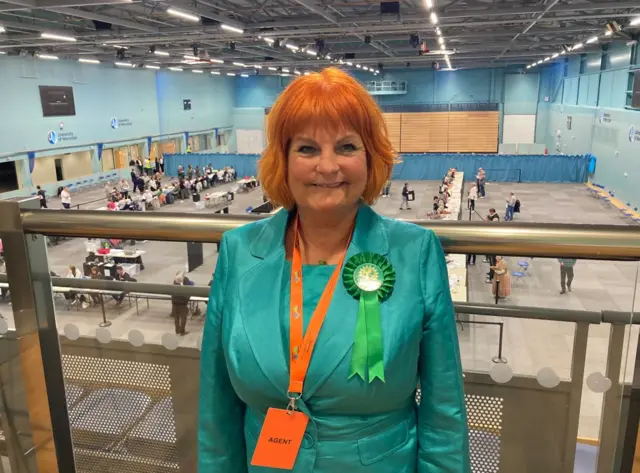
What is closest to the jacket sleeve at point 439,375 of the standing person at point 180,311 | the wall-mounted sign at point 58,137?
the standing person at point 180,311

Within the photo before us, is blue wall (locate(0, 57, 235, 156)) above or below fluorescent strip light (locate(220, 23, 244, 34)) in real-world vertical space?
below

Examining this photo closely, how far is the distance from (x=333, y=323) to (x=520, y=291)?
35.0 ft

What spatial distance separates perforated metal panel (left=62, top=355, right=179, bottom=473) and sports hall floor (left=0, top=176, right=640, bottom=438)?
121mm

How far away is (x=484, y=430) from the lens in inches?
54.4

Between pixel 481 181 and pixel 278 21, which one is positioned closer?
pixel 278 21

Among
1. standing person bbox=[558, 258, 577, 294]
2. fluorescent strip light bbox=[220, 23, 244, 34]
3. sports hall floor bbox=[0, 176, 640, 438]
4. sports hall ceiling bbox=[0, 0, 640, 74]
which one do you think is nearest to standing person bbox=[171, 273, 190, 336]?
sports hall floor bbox=[0, 176, 640, 438]

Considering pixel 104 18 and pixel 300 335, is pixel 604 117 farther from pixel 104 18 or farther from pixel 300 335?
pixel 300 335

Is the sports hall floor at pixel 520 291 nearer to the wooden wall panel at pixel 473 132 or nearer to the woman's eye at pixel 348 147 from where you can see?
the woman's eye at pixel 348 147

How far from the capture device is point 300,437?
1085 millimetres

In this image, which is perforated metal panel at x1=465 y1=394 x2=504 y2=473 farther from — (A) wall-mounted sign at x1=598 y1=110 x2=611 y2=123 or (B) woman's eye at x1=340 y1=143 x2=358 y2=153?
(A) wall-mounted sign at x1=598 y1=110 x2=611 y2=123

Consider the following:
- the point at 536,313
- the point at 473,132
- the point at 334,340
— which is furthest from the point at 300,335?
the point at 473,132

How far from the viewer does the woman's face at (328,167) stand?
1125 millimetres

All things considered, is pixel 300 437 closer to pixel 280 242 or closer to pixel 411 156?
pixel 280 242

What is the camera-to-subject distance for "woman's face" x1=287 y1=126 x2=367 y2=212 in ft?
3.69
